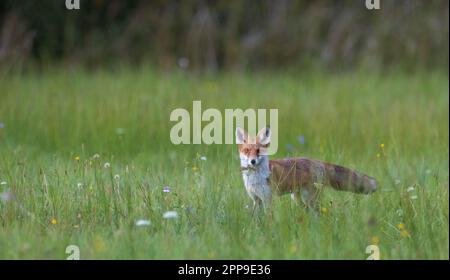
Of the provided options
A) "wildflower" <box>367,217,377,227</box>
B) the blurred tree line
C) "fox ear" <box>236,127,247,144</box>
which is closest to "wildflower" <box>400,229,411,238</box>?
"wildflower" <box>367,217,377,227</box>

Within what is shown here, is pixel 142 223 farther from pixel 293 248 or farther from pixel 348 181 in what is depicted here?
pixel 348 181

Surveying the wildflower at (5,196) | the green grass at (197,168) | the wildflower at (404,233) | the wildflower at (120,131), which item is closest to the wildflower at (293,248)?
the green grass at (197,168)

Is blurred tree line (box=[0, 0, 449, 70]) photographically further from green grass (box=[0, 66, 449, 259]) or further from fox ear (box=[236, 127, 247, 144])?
fox ear (box=[236, 127, 247, 144])

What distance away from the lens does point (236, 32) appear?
1617 cm

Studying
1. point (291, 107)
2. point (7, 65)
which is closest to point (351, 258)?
point (291, 107)

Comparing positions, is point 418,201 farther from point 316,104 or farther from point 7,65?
point 7,65

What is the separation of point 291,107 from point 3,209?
5461 millimetres

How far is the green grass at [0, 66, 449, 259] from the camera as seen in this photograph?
240 inches

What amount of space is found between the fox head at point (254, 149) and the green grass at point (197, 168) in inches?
5.6

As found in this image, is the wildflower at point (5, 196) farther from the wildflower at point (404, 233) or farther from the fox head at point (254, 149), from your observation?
Answer: the wildflower at point (404, 233)

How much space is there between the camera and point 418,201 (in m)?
6.88

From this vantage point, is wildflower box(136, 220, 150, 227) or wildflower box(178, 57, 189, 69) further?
wildflower box(178, 57, 189, 69)

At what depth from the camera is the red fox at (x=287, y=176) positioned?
6.92 metres

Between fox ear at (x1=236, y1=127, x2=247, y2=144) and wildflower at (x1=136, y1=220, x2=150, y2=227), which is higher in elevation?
fox ear at (x1=236, y1=127, x2=247, y2=144)
